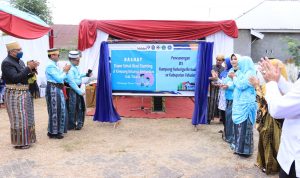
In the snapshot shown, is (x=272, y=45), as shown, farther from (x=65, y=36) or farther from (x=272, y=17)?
(x=65, y=36)

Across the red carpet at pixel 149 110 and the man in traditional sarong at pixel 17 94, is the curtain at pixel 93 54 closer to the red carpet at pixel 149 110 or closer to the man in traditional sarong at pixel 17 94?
the red carpet at pixel 149 110

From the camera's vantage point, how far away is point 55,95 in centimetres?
581

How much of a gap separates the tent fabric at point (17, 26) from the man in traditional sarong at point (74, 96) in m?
0.80

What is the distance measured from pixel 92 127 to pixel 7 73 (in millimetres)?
2451

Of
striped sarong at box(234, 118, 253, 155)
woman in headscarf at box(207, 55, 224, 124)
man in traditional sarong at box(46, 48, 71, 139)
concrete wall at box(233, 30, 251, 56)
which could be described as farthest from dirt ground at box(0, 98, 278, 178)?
concrete wall at box(233, 30, 251, 56)

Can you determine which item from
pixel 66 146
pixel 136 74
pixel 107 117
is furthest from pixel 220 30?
pixel 66 146

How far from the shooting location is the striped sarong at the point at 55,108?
5812mm

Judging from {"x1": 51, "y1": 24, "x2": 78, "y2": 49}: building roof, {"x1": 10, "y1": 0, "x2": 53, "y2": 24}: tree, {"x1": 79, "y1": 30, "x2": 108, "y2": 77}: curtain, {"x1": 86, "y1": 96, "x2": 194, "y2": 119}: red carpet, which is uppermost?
{"x1": 10, "y1": 0, "x2": 53, "y2": 24}: tree

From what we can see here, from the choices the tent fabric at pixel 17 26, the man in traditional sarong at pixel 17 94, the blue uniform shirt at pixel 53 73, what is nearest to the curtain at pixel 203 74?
the blue uniform shirt at pixel 53 73

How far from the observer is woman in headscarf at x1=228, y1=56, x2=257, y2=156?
4703 millimetres

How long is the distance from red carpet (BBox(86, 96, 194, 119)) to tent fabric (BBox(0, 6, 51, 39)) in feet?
9.31

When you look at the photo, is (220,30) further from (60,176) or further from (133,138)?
(60,176)

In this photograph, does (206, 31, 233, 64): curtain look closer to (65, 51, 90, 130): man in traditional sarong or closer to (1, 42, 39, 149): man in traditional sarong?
(65, 51, 90, 130): man in traditional sarong

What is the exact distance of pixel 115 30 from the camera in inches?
360
